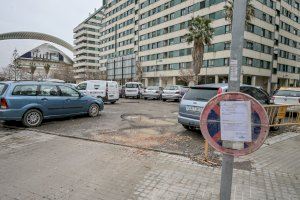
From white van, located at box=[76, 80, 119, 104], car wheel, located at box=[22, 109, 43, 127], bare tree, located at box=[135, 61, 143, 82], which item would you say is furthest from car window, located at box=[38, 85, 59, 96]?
bare tree, located at box=[135, 61, 143, 82]

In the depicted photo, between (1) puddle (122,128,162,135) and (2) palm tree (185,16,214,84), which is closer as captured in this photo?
(1) puddle (122,128,162,135)

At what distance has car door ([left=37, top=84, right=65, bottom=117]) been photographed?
9.84m

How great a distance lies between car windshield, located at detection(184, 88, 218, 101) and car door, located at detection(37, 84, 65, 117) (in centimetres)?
503

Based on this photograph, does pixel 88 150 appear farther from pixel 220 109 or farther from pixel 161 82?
pixel 161 82

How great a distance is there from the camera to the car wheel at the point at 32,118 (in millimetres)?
9281

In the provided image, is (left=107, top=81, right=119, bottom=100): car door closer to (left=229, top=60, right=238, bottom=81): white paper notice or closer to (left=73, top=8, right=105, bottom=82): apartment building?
(left=229, top=60, right=238, bottom=81): white paper notice

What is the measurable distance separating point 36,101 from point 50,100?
58cm

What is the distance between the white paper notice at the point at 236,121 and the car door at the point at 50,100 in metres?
8.36

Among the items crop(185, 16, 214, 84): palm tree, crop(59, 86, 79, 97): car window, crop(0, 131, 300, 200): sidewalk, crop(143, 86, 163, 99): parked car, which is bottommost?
crop(0, 131, 300, 200): sidewalk

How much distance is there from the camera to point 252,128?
2.85 meters

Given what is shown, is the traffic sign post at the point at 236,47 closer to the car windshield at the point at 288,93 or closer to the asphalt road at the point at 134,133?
the asphalt road at the point at 134,133

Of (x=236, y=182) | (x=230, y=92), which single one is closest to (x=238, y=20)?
(x=230, y=92)

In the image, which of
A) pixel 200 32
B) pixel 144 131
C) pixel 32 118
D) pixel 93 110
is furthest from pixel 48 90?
pixel 200 32

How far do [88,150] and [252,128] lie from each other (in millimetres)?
4615
